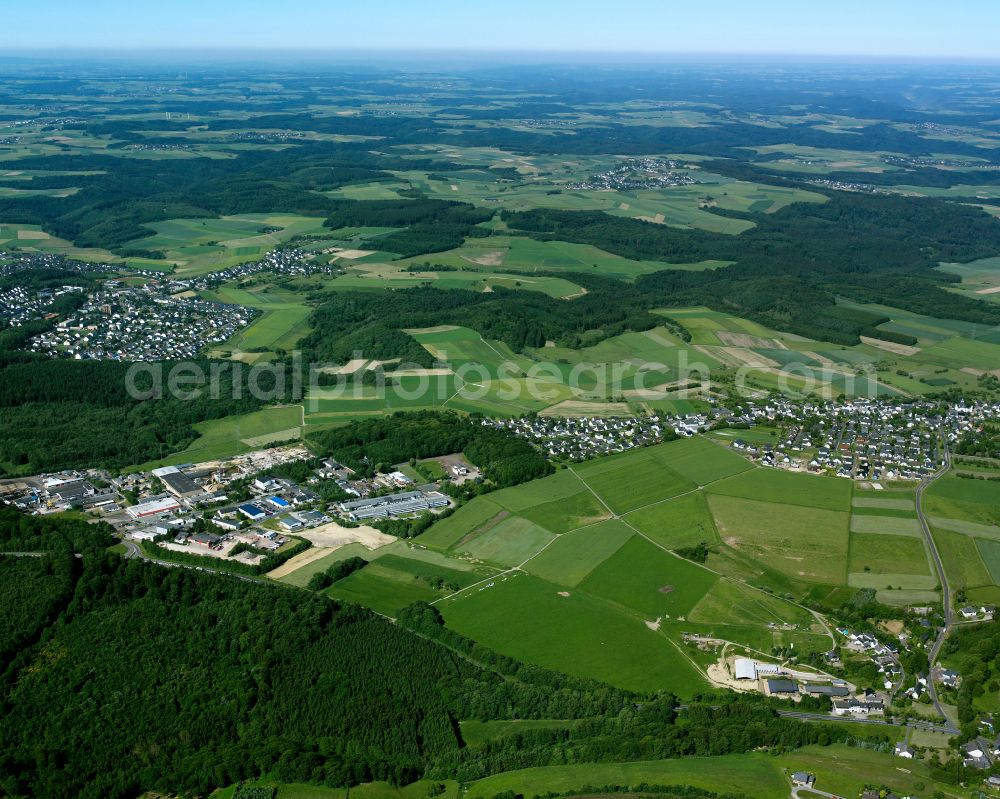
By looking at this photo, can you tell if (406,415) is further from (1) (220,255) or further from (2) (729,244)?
(2) (729,244)

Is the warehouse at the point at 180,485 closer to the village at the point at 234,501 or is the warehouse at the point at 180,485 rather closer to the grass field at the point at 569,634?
the village at the point at 234,501

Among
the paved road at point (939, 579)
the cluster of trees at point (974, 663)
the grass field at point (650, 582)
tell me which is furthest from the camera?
the grass field at point (650, 582)

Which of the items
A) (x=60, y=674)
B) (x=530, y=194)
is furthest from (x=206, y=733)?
(x=530, y=194)

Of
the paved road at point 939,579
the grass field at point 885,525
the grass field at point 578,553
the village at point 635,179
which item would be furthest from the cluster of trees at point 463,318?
the village at point 635,179

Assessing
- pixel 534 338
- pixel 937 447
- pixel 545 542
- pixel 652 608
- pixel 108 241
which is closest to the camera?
pixel 652 608

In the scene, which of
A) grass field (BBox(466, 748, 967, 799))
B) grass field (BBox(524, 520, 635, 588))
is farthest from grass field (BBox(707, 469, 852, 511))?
grass field (BBox(466, 748, 967, 799))

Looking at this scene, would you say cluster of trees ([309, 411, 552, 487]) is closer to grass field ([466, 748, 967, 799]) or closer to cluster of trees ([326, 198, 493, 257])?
grass field ([466, 748, 967, 799])

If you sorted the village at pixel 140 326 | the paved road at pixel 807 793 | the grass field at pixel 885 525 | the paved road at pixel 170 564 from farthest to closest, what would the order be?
the village at pixel 140 326 < the grass field at pixel 885 525 < the paved road at pixel 170 564 < the paved road at pixel 807 793
